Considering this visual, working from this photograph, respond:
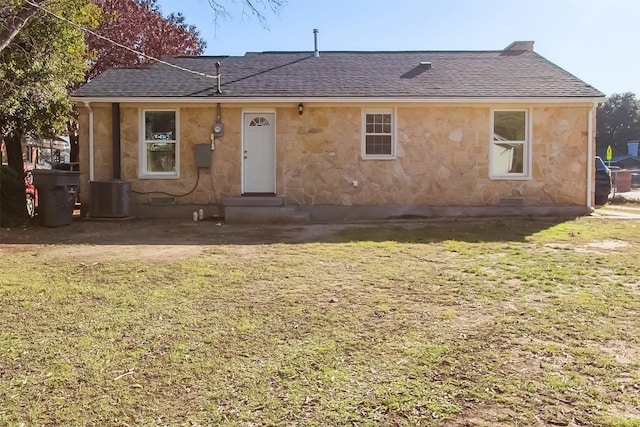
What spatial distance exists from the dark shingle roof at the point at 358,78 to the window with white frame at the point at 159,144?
1.94 feet

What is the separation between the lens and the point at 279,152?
12078mm

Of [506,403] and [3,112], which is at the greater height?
[3,112]

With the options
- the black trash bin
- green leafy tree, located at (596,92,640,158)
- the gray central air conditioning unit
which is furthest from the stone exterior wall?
green leafy tree, located at (596,92,640,158)

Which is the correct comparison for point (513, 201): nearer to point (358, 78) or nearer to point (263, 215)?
point (358, 78)

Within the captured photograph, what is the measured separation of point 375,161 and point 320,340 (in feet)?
27.8

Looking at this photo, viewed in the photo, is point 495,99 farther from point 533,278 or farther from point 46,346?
point 46,346

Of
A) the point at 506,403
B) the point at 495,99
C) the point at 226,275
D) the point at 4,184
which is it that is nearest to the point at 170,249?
the point at 226,275

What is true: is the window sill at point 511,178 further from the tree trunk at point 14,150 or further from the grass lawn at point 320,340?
the tree trunk at point 14,150

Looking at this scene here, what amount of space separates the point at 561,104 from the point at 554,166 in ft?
4.62

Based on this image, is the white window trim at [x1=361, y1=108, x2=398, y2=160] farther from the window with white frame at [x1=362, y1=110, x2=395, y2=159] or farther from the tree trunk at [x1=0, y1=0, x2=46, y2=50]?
the tree trunk at [x1=0, y1=0, x2=46, y2=50]

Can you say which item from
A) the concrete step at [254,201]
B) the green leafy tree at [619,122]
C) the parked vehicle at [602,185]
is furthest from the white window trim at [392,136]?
the green leafy tree at [619,122]

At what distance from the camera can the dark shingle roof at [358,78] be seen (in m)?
11.9

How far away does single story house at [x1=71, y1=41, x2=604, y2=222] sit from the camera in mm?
11961

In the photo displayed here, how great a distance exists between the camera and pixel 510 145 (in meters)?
12.2
